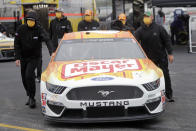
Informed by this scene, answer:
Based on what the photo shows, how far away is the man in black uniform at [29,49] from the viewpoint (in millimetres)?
8656

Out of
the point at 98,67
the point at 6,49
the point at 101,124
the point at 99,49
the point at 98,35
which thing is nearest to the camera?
the point at 101,124

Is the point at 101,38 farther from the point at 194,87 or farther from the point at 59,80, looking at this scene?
the point at 194,87

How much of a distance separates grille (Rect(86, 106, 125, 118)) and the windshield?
1.41m

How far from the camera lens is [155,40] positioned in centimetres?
891

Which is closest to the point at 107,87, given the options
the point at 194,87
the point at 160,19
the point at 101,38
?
the point at 101,38

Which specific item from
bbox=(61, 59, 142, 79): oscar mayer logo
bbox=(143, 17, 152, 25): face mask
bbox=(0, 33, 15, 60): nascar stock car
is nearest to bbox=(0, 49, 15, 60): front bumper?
bbox=(0, 33, 15, 60): nascar stock car

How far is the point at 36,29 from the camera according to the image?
8.87m

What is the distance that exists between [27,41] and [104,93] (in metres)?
2.64

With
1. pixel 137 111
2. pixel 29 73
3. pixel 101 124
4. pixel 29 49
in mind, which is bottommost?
pixel 101 124

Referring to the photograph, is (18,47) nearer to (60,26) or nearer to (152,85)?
(152,85)

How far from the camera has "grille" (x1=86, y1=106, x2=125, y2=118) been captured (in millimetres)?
6633

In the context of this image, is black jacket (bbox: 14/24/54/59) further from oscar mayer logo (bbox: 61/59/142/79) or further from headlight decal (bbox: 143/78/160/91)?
headlight decal (bbox: 143/78/160/91)

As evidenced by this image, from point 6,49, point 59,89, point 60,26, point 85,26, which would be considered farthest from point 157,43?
point 6,49

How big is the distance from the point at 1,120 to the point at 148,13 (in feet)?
11.1
